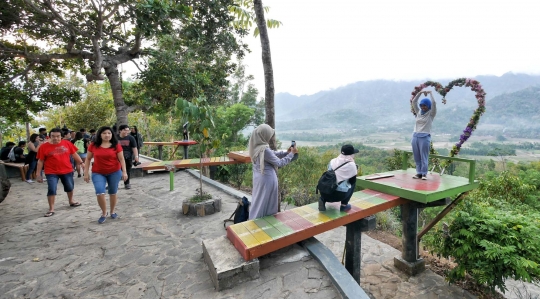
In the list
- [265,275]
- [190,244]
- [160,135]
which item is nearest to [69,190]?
[190,244]

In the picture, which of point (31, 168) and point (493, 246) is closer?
point (493, 246)

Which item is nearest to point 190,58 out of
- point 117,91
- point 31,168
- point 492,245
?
point 117,91

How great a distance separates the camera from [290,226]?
305 centimetres

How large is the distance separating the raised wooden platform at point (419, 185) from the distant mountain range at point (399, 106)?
64733 millimetres

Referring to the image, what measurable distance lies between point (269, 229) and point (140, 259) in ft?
6.24

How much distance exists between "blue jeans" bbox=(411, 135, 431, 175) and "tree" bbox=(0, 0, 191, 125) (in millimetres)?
6646

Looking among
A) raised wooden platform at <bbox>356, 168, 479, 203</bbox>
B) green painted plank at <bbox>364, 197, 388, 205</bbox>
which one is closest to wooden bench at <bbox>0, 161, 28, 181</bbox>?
raised wooden platform at <bbox>356, 168, 479, 203</bbox>

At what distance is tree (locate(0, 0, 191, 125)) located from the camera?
6.60 meters

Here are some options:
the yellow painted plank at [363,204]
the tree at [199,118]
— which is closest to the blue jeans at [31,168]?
the tree at [199,118]

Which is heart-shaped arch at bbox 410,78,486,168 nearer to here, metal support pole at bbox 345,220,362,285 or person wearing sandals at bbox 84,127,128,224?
metal support pole at bbox 345,220,362,285

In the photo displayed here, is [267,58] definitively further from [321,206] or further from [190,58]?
[190,58]

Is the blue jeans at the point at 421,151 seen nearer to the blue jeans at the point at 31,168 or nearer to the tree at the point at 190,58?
the tree at the point at 190,58

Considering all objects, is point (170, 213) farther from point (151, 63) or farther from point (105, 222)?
point (151, 63)

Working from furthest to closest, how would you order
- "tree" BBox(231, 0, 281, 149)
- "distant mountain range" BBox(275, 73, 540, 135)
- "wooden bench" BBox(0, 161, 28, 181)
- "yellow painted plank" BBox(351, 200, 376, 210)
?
1. "distant mountain range" BBox(275, 73, 540, 135)
2. "wooden bench" BBox(0, 161, 28, 181)
3. "tree" BBox(231, 0, 281, 149)
4. "yellow painted plank" BBox(351, 200, 376, 210)
